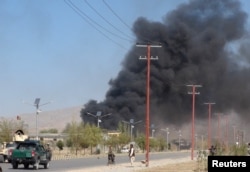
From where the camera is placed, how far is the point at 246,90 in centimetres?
11975

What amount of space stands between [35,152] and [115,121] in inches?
3110

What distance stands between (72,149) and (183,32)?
30.9 m

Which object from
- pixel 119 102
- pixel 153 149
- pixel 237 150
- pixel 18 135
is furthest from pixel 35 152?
pixel 153 149

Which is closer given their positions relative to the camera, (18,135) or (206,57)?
(18,135)

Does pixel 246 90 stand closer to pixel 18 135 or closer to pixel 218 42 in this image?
pixel 218 42

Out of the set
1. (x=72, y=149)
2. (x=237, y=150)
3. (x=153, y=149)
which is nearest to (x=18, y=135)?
(x=237, y=150)

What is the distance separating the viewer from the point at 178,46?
11231 centimetres

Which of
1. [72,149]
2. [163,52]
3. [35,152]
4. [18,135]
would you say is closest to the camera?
[35,152]

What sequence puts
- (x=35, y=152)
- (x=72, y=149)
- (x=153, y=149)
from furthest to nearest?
(x=153, y=149) → (x=72, y=149) → (x=35, y=152)

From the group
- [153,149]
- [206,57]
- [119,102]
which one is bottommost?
[153,149]

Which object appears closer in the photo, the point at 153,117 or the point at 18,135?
the point at 18,135

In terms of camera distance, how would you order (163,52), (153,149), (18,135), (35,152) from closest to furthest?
(35,152)
(18,135)
(163,52)
(153,149)

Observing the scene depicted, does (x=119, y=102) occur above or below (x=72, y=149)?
above

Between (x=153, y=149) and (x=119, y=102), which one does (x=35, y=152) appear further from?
(x=153, y=149)
